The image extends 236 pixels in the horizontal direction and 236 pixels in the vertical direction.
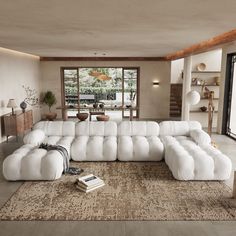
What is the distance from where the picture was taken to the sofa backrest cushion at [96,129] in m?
6.10

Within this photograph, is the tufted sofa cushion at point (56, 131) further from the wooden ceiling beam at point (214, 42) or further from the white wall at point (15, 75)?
the wooden ceiling beam at point (214, 42)

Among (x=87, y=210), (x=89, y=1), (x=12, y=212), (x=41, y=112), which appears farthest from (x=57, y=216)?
(x=41, y=112)

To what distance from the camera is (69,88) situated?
11.5m

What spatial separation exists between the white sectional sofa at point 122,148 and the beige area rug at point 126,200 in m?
0.23

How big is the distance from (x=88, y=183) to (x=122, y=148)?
1.42 metres

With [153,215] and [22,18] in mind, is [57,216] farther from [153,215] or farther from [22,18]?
[22,18]

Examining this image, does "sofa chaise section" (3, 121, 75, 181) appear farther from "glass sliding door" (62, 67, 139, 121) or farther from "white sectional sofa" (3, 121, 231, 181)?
"glass sliding door" (62, 67, 139, 121)

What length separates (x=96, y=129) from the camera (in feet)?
20.1

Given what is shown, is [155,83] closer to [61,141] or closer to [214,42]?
[214,42]

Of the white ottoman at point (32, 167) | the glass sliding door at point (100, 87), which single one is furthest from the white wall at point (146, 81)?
the white ottoman at point (32, 167)

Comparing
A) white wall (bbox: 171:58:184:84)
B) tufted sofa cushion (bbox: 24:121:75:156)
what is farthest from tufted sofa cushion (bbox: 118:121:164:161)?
white wall (bbox: 171:58:184:84)

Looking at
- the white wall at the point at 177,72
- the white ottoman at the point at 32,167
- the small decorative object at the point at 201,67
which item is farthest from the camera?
the white wall at the point at 177,72

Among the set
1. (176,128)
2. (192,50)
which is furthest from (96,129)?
(192,50)

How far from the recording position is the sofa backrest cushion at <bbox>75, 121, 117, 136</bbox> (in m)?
6.10
